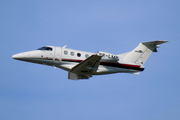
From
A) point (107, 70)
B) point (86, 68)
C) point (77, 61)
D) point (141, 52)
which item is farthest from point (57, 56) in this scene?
point (141, 52)

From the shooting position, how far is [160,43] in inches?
985

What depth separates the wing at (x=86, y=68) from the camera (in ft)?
69.6

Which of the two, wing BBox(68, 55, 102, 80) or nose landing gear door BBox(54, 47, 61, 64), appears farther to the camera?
nose landing gear door BBox(54, 47, 61, 64)

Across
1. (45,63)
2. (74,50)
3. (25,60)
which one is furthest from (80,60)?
(25,60)

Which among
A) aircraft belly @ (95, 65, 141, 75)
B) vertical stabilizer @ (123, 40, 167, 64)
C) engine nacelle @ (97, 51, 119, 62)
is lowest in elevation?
aircraft belly @ (95, 65, 141, 75)

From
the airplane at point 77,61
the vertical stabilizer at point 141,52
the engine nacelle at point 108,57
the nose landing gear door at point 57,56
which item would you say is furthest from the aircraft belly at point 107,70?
the nose landing gear door at point 57,56

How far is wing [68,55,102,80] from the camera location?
21219mm

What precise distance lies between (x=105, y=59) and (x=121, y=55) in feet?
10.1

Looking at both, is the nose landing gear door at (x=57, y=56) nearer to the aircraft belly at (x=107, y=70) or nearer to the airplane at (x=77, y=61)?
the airplane at (x=77, y=61)

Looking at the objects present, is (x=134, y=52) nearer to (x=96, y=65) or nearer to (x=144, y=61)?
(x=144, y=61)

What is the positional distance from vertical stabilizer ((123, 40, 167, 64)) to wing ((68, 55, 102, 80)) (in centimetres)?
439

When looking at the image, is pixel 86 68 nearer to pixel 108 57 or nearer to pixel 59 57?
pixel 108 57

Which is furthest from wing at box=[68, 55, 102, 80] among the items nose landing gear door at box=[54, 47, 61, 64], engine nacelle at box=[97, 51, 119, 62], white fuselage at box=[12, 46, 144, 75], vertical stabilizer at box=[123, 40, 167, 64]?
vertical stabilizer at box=[123, 40, 167, 64]

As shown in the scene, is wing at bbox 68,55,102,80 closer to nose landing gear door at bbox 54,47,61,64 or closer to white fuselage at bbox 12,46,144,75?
A: white fuselage at bbox 12,46,144,75
